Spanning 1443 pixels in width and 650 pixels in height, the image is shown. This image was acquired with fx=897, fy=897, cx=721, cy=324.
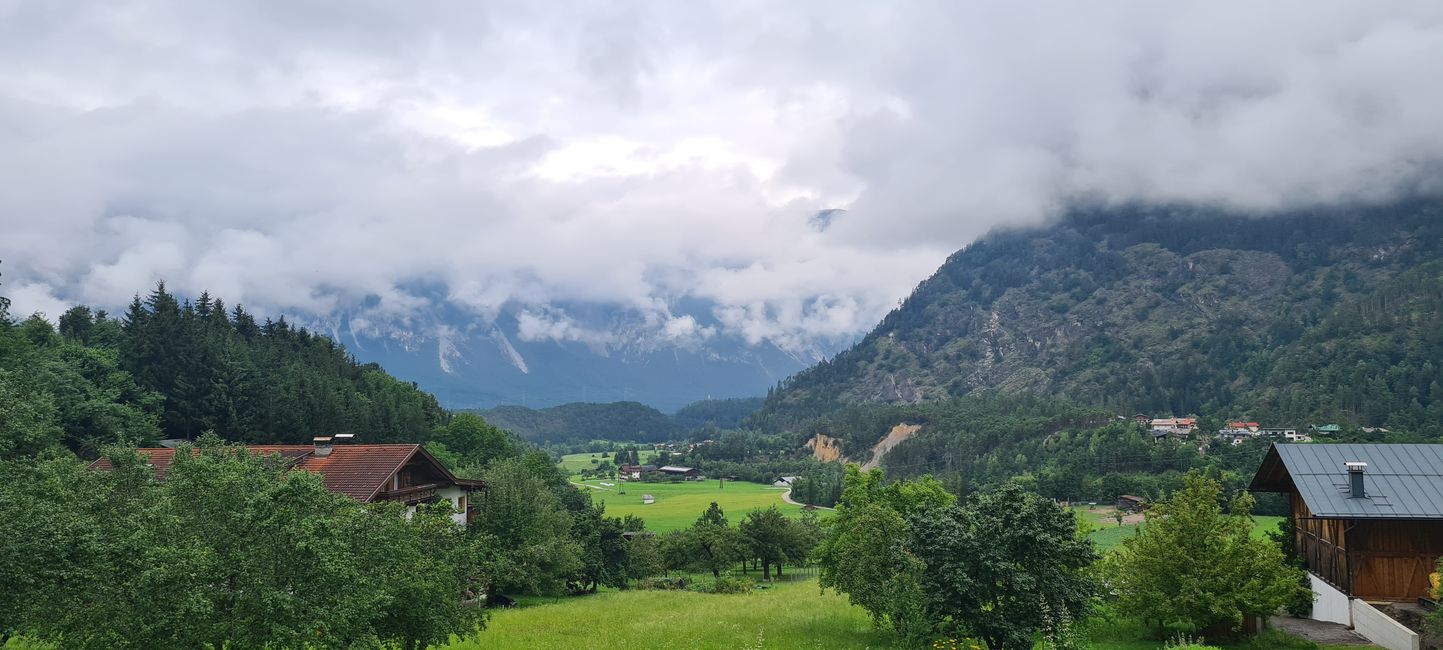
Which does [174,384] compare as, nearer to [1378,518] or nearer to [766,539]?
[766,539]

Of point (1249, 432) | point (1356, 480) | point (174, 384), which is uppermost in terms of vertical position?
point (174, 384)

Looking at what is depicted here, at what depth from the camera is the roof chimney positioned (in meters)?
35.0

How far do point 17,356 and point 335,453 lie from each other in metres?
32.7

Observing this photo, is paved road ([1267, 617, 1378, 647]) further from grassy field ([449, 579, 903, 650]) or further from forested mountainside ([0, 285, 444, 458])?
forested mountainside ([0, 285, 444, 458])

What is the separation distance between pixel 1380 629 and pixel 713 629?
23.6 metres

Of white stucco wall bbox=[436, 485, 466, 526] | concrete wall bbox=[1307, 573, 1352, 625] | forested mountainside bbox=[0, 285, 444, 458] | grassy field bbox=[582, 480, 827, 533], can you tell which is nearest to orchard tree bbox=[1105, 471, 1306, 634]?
concrete wall bbox=[1307, 573, 1352, 625]

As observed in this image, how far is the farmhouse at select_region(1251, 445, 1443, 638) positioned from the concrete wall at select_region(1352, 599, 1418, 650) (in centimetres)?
8

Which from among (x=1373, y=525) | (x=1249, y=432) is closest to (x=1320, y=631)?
(x=1373, y=525)

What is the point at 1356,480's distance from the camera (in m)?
35.2

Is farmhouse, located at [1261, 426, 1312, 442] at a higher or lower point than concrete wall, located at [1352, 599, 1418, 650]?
higher

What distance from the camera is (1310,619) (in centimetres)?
3688

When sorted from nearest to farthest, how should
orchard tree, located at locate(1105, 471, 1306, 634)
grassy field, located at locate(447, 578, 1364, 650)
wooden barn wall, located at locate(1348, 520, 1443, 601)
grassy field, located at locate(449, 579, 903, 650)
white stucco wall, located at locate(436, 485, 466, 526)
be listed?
1. orchard tree, located at locate(1105, 471, 1306, 634)
2. grassy field, located at locate(447, 578, 1364, 650)
3. grassy field, located at locate(449, 579, 903, 650)
4. wooden barn wall, located at locate(1348, 520, 1443, 601)
5. white stucco wall, located at locate(436, 485, 466, 526)

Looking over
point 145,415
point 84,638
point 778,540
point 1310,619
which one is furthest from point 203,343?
point 1310,619

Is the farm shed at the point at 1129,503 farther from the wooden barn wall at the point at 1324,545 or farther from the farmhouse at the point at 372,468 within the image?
the farmhouse at the point at 372,468
